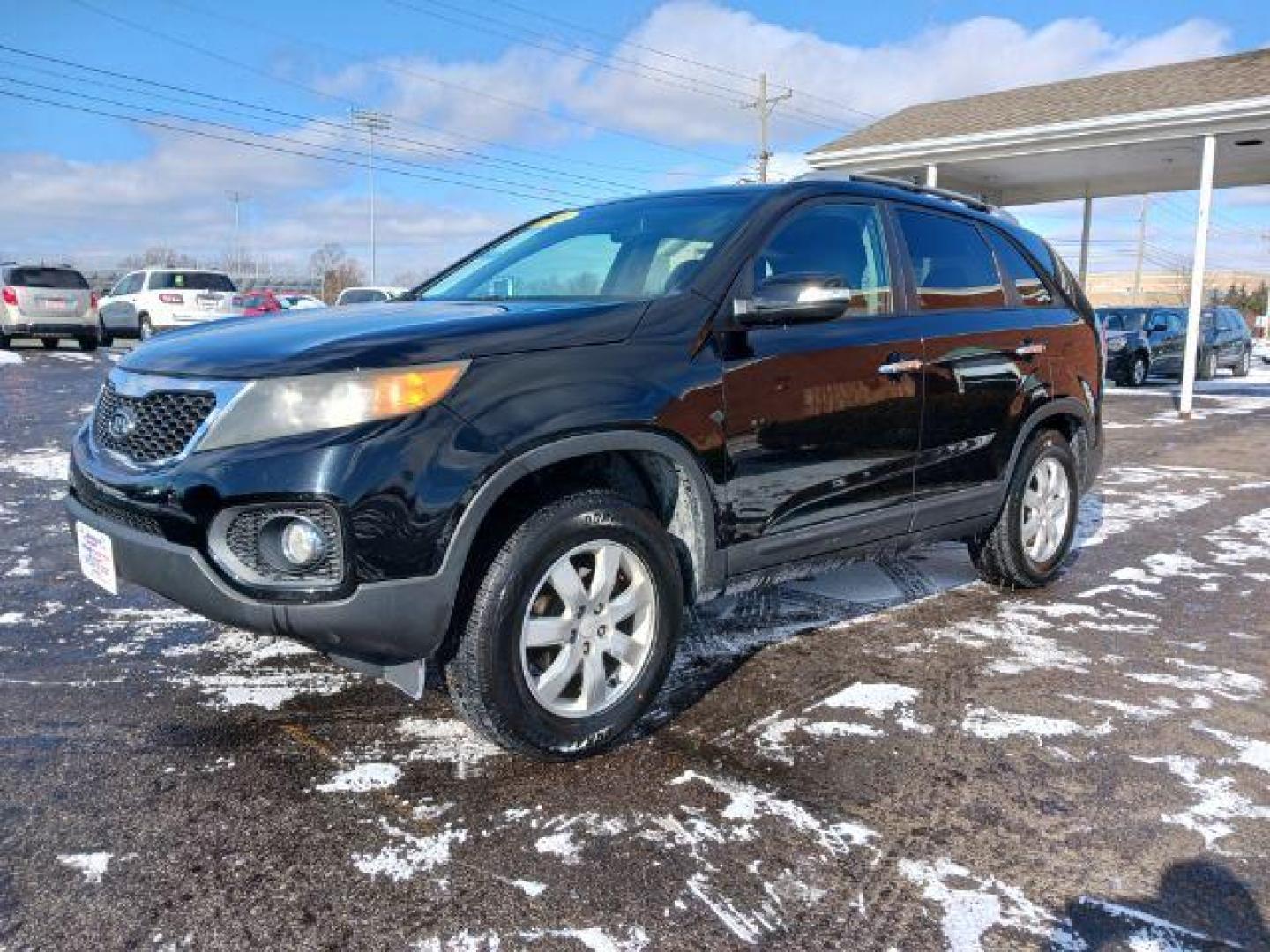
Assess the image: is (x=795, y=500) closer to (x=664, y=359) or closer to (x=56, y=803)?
(x=664, y=359)

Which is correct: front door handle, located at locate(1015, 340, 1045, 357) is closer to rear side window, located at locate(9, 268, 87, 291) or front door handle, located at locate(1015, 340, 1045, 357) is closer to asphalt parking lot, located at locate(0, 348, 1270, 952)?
asphalt parking lot, located at locate(0, 348, 1270, 952)

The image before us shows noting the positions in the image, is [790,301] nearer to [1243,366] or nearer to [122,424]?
[122,424]

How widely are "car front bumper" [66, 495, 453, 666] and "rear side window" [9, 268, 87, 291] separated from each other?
1994 centimetres

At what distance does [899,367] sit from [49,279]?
20.5 metres

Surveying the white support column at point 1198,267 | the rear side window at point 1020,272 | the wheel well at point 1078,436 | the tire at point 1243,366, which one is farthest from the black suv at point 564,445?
the tire at point 1243,366

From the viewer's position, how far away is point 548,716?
283 centimetres

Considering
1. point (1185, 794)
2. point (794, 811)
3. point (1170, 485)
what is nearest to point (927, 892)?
point (794, 811)

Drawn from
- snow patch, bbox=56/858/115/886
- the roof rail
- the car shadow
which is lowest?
the car shadow

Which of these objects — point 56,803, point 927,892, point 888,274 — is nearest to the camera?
point 927,892

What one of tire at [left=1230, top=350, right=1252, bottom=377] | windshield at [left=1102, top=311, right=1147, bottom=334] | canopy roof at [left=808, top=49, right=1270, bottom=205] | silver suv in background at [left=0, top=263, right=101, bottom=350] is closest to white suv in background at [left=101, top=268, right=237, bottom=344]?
silver suv in background at [left=0, top=263, right=101, bottom=350]

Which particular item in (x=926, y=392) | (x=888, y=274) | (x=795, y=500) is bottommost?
(x=795, y=500)

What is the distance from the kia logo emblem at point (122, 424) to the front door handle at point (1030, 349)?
11.7 feet

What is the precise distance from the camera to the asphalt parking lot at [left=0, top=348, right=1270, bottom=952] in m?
2.20

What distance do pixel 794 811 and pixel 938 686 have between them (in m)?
1.16
